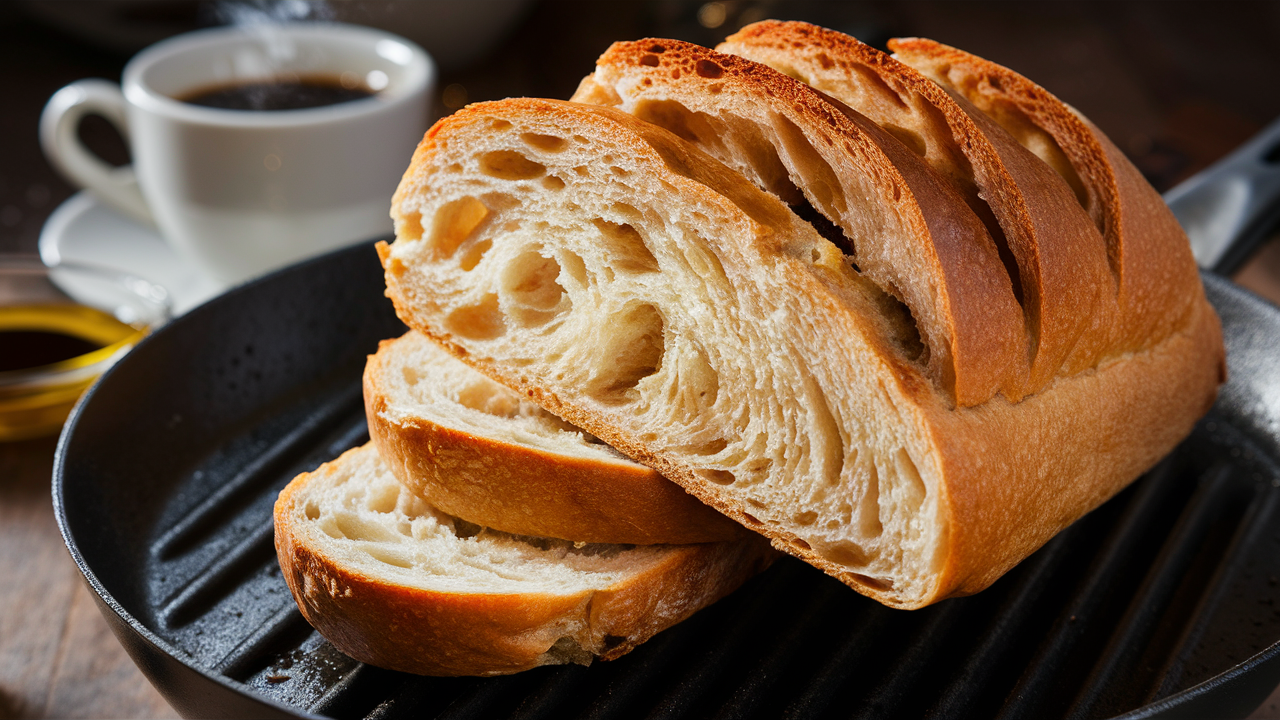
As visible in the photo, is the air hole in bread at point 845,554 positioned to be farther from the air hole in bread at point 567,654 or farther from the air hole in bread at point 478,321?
the air hole in bread at point 478,321

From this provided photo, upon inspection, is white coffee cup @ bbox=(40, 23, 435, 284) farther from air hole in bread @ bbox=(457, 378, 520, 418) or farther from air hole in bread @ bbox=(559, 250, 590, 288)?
air hole in bread @ bbox=(559, 250, 590, 288)

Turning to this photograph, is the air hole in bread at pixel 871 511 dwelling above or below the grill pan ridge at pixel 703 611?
above

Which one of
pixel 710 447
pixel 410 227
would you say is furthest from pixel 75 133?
pixel 710 447

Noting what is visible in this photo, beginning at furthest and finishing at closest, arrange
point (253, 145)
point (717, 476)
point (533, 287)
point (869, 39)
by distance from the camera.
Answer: point (869, 39)
point (253, 145)
point (533, 287)
point (717, 476)

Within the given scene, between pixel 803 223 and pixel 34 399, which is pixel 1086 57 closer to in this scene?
pixel 803 223

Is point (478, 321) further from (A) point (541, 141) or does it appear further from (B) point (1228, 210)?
(B) point (1228, 210)

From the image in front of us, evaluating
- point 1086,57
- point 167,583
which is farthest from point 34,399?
point 1086,57

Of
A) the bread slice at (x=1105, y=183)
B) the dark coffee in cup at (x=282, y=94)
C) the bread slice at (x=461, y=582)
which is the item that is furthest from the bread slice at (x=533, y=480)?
the dark coffee in cup at (x=282, y=94)
